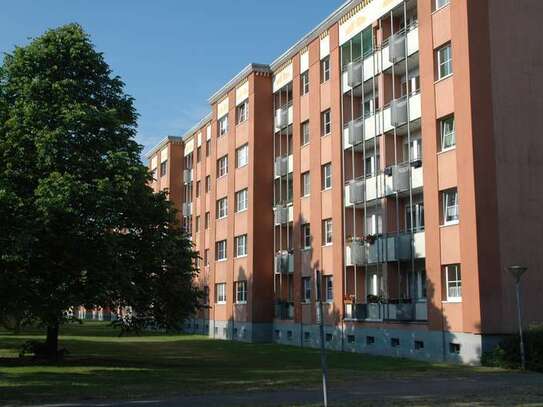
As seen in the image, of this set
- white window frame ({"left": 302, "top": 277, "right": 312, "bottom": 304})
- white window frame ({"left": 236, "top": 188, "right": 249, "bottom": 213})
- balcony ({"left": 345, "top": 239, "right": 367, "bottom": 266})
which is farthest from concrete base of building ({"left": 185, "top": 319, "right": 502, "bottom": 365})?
white window frame ({"left": 236, "top": 188, "right": 249, "bottom": 213})

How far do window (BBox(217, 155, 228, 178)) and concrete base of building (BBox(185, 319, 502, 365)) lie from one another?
10.8 meters

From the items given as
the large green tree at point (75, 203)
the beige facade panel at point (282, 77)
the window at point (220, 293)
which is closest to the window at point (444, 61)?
the large green tree at point (75, 203)

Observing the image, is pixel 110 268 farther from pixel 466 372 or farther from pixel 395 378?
pixel 466 372

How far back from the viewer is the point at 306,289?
135 feet

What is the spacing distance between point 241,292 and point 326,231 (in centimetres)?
1154

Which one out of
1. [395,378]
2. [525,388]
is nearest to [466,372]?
[395,378]

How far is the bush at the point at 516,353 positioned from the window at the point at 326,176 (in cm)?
1494

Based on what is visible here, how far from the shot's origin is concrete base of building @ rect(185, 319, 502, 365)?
26938mm

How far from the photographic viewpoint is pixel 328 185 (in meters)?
38.8

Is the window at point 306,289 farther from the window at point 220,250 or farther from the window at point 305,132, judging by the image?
the window at point 220,250

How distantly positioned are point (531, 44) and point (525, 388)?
1564 cm

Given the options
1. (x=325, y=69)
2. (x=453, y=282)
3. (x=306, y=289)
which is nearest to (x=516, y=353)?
(x=453, y=282)

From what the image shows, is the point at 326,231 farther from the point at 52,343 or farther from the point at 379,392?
the point at 379,392

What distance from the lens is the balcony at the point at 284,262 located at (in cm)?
4275
